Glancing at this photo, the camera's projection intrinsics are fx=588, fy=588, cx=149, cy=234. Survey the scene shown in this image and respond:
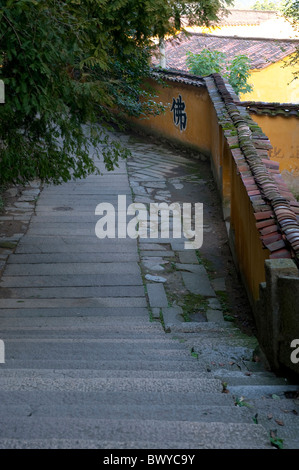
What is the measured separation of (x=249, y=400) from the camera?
308cm

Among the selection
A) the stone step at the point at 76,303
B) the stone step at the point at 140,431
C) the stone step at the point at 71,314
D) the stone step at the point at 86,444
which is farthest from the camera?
the stone step at the point at 76,303

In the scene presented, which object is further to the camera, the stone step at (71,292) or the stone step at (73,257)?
the stone step at (73,257)

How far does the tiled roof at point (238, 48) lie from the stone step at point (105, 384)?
14.9 meters

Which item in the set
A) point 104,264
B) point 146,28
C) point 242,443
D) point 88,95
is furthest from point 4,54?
point 242,443

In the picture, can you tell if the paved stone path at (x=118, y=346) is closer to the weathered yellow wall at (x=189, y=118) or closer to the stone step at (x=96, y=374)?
the stone step at (x=96, y=374)

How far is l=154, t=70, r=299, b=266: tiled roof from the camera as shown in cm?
417

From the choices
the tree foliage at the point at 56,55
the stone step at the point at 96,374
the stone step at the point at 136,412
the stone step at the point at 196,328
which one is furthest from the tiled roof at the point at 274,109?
the stone step at the point at 136,412

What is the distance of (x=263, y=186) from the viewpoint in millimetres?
5508

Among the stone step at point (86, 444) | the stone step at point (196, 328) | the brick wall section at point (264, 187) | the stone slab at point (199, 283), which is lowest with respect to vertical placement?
the stone slab at point (199, 283)

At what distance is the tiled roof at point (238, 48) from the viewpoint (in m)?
18.3

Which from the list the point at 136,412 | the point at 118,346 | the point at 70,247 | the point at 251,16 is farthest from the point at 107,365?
the point at 251,16

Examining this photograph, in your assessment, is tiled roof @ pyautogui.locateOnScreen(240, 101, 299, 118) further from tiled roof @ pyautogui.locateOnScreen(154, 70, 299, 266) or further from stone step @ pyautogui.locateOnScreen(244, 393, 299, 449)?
stone step @ pyautogui.locateOnScreen(244, 393, 299, 449)

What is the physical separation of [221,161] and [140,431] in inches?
354
